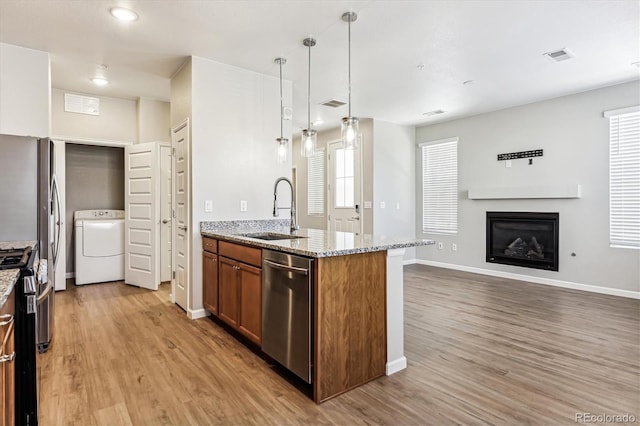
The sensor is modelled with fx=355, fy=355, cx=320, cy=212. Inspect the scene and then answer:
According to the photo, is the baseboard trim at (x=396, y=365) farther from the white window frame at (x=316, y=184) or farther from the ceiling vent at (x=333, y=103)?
the white window frame at (x=316, y=184)

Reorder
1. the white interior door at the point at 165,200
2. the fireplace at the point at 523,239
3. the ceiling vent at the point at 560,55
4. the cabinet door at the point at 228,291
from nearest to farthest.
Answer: the cabinet door at the point at 228,291 → the ceiling vent at the point at 560,55 → the white interior door at the point at 165,200 → the fireplace at the point at 523,239

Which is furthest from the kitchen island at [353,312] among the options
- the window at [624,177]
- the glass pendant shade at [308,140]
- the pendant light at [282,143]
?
the window at [624,177]

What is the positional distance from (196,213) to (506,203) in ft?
15.7

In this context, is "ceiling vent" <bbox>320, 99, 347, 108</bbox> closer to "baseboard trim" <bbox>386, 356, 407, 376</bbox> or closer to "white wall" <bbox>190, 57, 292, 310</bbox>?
"white wall" <bbox>190, 57, 292, 310</bbox>

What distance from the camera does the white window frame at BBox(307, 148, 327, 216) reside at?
302 inches

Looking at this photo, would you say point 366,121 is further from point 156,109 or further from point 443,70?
point 156,109

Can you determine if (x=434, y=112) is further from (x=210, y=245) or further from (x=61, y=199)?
(x=61, y=199)

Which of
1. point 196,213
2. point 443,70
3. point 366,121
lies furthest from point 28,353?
point 366,121

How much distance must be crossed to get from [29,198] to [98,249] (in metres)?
2.69

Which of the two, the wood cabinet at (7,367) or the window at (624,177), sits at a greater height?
the window at (624,177)

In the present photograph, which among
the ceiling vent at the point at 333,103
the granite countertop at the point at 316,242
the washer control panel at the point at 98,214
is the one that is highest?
the ceiling vent at the point at 333,103

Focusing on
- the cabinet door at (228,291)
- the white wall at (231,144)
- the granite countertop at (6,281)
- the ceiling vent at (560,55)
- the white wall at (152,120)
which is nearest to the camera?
the granite countertop at (6,281)

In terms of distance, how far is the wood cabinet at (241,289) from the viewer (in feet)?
8.93

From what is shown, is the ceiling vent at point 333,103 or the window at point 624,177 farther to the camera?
the ceiling vent at point 333,103
